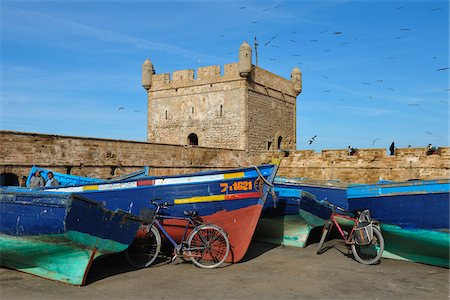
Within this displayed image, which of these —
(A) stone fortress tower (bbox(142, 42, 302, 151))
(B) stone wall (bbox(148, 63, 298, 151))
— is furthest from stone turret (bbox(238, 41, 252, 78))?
(B) stone wall (bbox(148, 63, 298, 151))

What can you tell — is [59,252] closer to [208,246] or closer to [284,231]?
[208,246]

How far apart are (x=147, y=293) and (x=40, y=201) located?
1878 mm

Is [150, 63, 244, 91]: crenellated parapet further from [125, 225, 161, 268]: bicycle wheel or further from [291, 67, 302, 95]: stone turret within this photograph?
[125, 225, 161, 268]: bicycle wheel

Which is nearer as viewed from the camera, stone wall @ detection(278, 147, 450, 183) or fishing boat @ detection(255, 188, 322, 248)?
fishing boat @ detection(255, 188, 322, 248)

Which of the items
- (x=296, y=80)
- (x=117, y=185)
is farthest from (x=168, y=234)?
(x=296, y=80)

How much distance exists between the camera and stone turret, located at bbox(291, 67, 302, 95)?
29.1 m

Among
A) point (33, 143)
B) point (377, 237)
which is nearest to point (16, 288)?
point (377, 237)

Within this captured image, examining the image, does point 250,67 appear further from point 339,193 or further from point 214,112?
point 339,193

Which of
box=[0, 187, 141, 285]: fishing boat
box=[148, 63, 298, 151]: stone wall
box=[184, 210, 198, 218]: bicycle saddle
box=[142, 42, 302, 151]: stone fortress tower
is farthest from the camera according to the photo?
box=[148, 63, 298, 151]: stone wall

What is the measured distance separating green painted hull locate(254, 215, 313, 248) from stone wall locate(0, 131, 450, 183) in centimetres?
760

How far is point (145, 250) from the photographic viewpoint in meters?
6.33

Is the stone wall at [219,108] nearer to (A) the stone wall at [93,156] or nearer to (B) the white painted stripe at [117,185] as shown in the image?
(A) the stone wall at [93,156]

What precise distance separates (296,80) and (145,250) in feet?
81.0

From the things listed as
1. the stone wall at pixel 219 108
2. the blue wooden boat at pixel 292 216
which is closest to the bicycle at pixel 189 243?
the blue wooden boat at pixel 292 216
